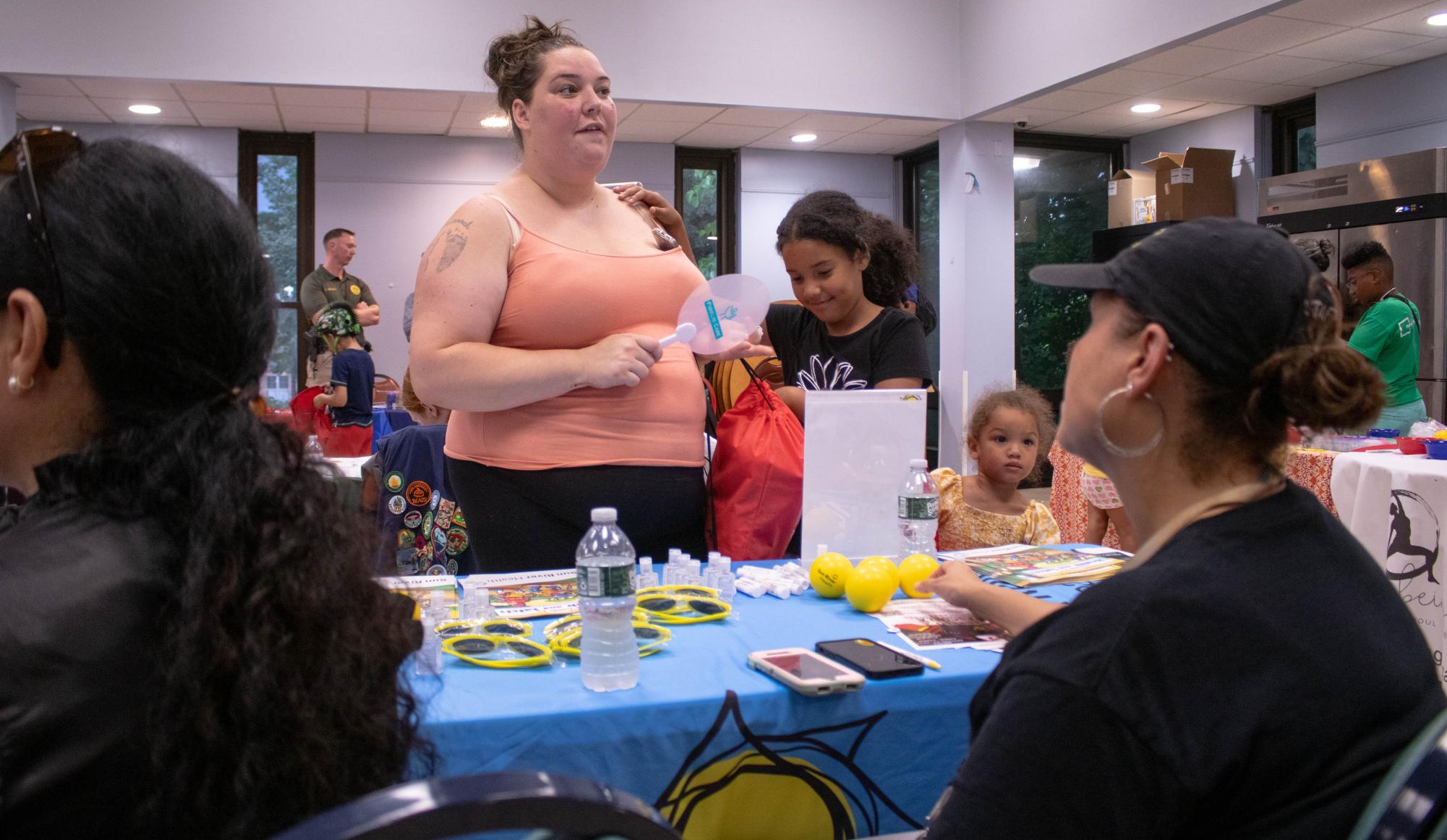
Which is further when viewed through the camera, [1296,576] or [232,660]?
[1296,576]

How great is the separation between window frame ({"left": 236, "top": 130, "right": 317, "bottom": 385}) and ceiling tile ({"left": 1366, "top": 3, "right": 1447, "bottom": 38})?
22.2 ft

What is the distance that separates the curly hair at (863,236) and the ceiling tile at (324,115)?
4963mm

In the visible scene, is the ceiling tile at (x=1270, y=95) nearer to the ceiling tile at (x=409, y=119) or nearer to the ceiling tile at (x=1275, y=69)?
the ceiling tile at (x=1275, y=69)

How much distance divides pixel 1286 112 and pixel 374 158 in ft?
21.3

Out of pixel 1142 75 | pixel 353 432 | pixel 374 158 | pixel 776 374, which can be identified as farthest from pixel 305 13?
pixel 1142 75

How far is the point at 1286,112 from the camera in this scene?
693cm

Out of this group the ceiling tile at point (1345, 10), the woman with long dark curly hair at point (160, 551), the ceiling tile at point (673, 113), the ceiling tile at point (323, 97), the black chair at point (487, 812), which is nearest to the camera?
the black chair at point (487, 812)

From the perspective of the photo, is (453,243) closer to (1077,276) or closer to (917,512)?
(917,512)

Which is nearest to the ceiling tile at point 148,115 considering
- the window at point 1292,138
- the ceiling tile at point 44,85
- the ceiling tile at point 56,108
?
the ceiling tile at point 56,108

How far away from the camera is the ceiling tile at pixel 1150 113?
22.3 feet

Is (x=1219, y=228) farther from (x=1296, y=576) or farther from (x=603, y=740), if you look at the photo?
(x=603, y=740)

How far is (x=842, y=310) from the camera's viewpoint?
2.53 meters

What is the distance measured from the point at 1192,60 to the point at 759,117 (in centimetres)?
273

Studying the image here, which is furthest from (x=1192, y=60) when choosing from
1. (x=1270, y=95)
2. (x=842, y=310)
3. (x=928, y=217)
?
(x=842, y=310)
